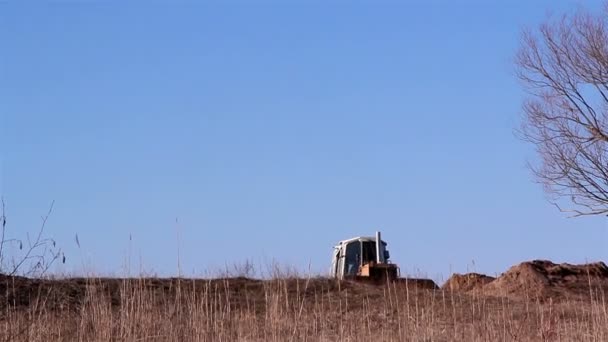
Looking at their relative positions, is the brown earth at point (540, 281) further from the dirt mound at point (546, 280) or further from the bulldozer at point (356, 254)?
the bulldozer at point (356, 254)

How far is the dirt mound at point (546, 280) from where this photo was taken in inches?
764

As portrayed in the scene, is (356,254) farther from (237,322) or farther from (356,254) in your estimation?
(237,322)

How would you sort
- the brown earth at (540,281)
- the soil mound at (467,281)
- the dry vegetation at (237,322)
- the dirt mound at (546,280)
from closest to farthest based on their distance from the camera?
1. the dry vegetation at (237,322)
2. the brown earth at (540,281)
3. the dirt mound at (546,280)
4. the soil mound at (467,281)

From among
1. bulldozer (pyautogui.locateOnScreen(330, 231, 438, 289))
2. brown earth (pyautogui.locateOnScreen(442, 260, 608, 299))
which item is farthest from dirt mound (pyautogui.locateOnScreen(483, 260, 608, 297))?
bulldozer (pyautogui.locateOnScreen(330, 231, 438, 289))

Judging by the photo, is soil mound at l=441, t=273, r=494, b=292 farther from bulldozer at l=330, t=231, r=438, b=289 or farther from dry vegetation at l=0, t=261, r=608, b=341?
dry vegetation at l=0, t=261, r=608, b=341

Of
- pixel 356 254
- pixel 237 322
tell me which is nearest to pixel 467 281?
pixel 356 254

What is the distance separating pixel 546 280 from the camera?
20.8m

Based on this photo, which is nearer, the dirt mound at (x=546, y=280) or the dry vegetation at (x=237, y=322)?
the dry vegetation at (x=237, y=322)

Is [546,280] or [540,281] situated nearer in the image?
[540,281]

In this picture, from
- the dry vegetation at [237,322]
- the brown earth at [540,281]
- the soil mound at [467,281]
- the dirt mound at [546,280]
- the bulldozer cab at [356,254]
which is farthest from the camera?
the bulldozer cab at [356,254]

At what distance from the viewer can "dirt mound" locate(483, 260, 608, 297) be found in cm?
1941

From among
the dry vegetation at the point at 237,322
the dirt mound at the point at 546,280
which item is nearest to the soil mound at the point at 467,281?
the dirt mound at the point at 546,280

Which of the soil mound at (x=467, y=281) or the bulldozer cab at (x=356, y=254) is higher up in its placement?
the bulldozer cab at (x=356, y=254)

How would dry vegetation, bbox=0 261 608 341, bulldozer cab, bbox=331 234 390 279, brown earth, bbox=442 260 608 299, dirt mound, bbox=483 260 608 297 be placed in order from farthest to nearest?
bulldozer cab, bbox=331 234 390 279 < dirt mound, bbox=483 260 608 297 < brown earth, bbox=442 260 608 299 < dry vegetation, bbox=0 261 608 341
